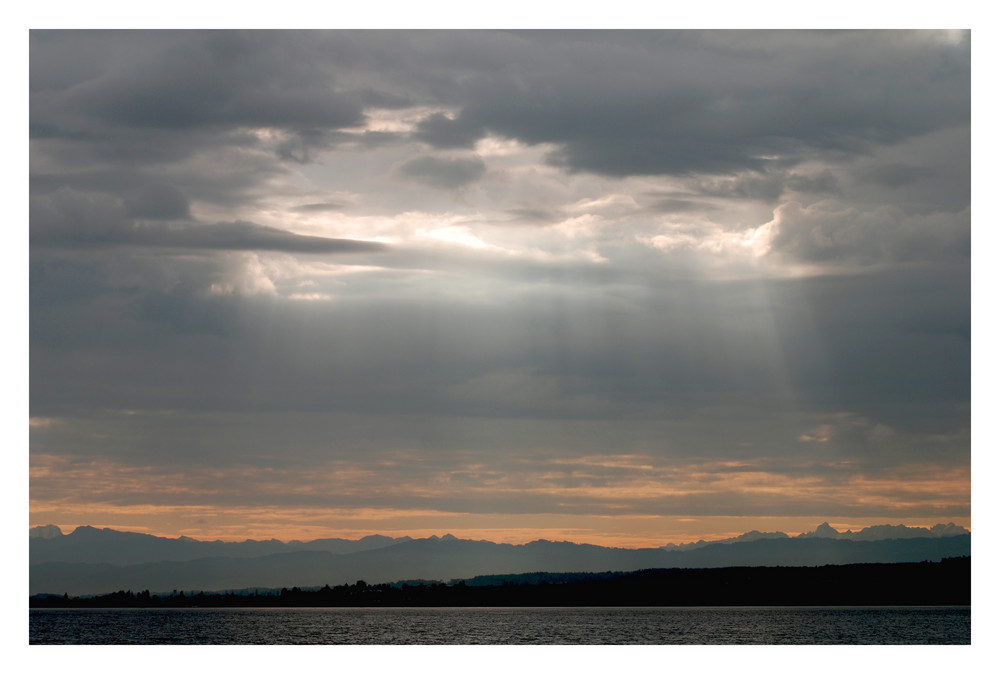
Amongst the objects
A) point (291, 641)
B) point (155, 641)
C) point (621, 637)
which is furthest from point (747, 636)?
point (155, 641)

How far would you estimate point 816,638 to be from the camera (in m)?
188

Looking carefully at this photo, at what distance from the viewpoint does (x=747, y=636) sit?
634 ft
